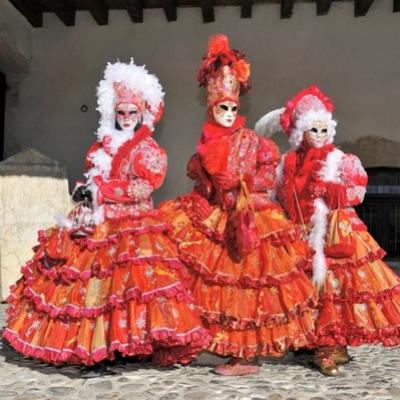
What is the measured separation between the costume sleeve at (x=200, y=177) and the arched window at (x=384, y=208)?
476 cm

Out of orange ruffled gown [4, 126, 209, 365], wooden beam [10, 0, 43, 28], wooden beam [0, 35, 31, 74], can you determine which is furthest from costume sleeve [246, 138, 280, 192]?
wooden beam [10, 0, 43, 28]

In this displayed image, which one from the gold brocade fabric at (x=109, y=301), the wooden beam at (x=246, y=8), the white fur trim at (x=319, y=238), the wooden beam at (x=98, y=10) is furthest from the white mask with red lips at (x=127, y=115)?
the wooden beam at (x=246, y=8)

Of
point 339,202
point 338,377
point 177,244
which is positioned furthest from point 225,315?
point 339,202

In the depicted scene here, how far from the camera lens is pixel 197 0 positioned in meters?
7.04

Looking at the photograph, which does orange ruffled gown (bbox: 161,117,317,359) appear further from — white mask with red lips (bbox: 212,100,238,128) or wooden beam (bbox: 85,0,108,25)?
wooden beam (bbox: 85,0,108,25)

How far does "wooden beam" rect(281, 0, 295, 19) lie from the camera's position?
690cm

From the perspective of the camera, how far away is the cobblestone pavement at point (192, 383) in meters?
2.59

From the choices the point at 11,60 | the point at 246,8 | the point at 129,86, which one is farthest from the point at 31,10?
the point at 129,86

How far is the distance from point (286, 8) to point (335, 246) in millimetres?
4881

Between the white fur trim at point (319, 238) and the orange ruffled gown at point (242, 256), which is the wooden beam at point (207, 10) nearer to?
the orange ruffled gown at point (242, 256)

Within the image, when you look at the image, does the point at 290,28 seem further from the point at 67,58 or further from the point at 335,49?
the point at 67,58

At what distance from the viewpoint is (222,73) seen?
3.00 metres

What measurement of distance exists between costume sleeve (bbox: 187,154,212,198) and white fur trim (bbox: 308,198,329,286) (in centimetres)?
61

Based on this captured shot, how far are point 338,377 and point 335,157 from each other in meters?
1.17
